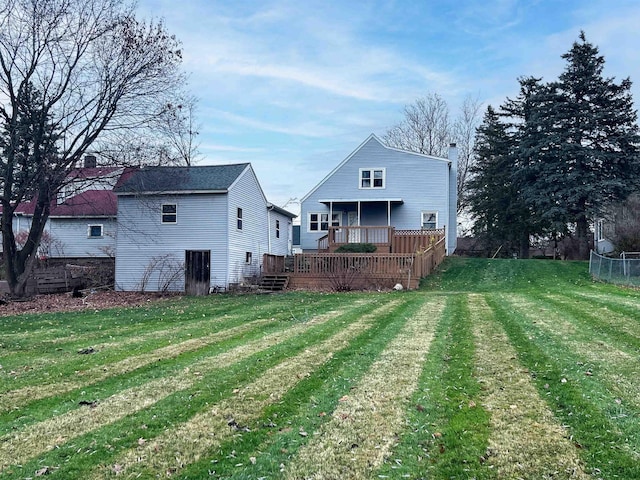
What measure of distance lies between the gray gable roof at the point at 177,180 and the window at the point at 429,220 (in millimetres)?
11802

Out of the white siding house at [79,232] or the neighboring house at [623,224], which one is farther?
the white siding house at [79,232]

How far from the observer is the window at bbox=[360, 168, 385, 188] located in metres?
31.1

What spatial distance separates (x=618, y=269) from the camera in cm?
2052

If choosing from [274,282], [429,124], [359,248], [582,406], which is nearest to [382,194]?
A: [359,248]

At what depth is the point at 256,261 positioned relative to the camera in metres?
26.1

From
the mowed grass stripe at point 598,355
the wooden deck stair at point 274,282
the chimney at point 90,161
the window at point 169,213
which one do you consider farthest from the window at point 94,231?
the mowed grass stripe at point 598,355

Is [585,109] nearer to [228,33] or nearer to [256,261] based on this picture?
[256,261]

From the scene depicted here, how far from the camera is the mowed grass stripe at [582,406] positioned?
154 inches

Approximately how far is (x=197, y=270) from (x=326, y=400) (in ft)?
60.5

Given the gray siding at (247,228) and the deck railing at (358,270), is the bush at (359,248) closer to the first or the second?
the deck railing at (358,270)

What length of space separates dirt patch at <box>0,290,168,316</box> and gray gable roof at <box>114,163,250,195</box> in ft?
15.8

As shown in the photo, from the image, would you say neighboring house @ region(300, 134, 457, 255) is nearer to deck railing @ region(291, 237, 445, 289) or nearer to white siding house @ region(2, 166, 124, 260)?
deck railing @ region(291, 237, 445, 289)

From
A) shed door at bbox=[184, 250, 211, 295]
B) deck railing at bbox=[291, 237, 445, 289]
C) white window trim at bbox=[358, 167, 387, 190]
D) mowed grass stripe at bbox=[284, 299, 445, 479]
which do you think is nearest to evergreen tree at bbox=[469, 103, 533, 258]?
white window trim at bbox=[358, 167, 387, 190]

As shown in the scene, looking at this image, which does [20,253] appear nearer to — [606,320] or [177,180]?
[177,180]
